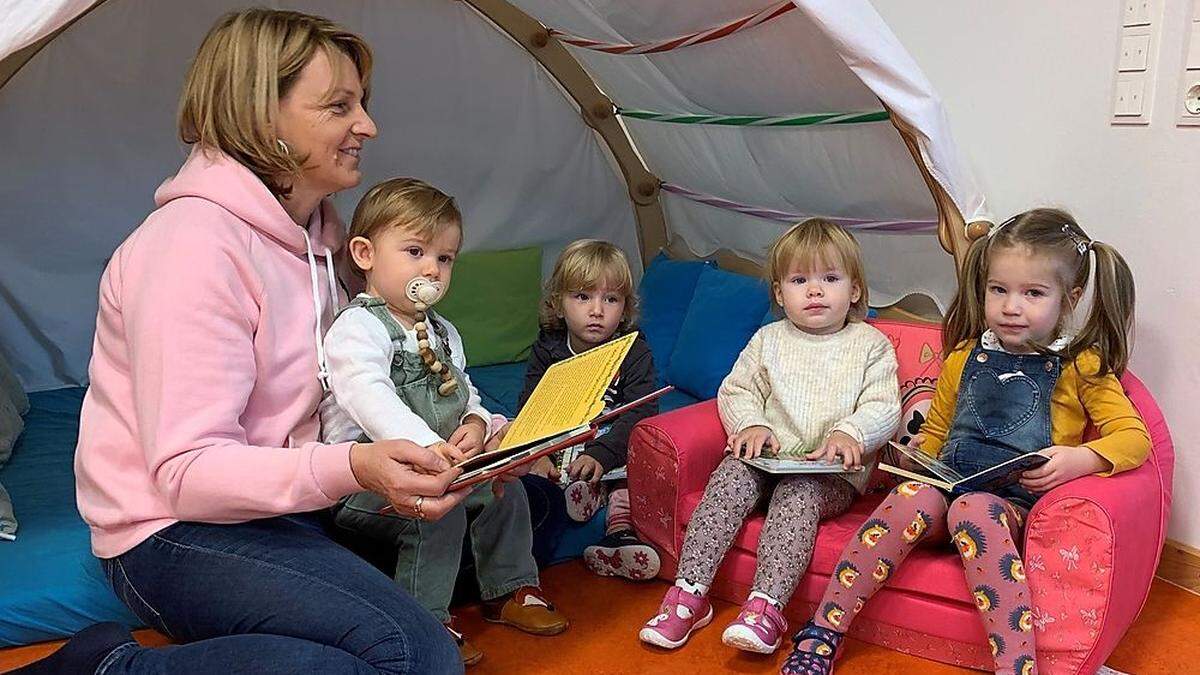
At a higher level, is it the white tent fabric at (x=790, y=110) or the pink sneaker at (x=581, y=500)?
the white tent fabric at (x=790, y=110)

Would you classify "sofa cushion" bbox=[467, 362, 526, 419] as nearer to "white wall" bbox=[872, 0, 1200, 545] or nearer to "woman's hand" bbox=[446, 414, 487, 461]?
"woman's hand" bbox=[446, 414, 487, 461]

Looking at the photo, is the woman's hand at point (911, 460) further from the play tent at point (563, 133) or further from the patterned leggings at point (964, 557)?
the play tent at point (563, 133)

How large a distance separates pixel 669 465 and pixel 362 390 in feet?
2.58

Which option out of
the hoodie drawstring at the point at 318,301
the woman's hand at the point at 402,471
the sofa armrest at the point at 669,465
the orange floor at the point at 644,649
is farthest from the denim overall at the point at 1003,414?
the hoodie drawstring at the point at 318,301

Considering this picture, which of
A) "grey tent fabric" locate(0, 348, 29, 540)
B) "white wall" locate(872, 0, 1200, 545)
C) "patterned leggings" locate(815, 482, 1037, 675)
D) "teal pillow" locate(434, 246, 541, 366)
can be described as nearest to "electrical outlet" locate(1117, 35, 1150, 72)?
"white wall" locate(872, 0, 1200, 545)

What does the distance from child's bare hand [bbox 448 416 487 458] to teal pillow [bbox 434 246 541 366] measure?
156 centimetres

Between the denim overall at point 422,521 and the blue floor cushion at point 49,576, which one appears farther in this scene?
the blue floor cushion at point 49,576

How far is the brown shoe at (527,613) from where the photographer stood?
2061mm

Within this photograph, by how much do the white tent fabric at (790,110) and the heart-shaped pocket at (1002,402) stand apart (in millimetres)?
366

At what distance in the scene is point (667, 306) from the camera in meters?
3.37

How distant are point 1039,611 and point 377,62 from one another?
8.12 ft

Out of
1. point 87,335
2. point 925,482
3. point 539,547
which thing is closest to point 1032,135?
point 925,482

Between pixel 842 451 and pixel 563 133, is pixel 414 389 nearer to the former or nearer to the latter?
pixel 842 451

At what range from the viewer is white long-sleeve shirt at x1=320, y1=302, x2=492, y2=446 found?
64.4 inches
